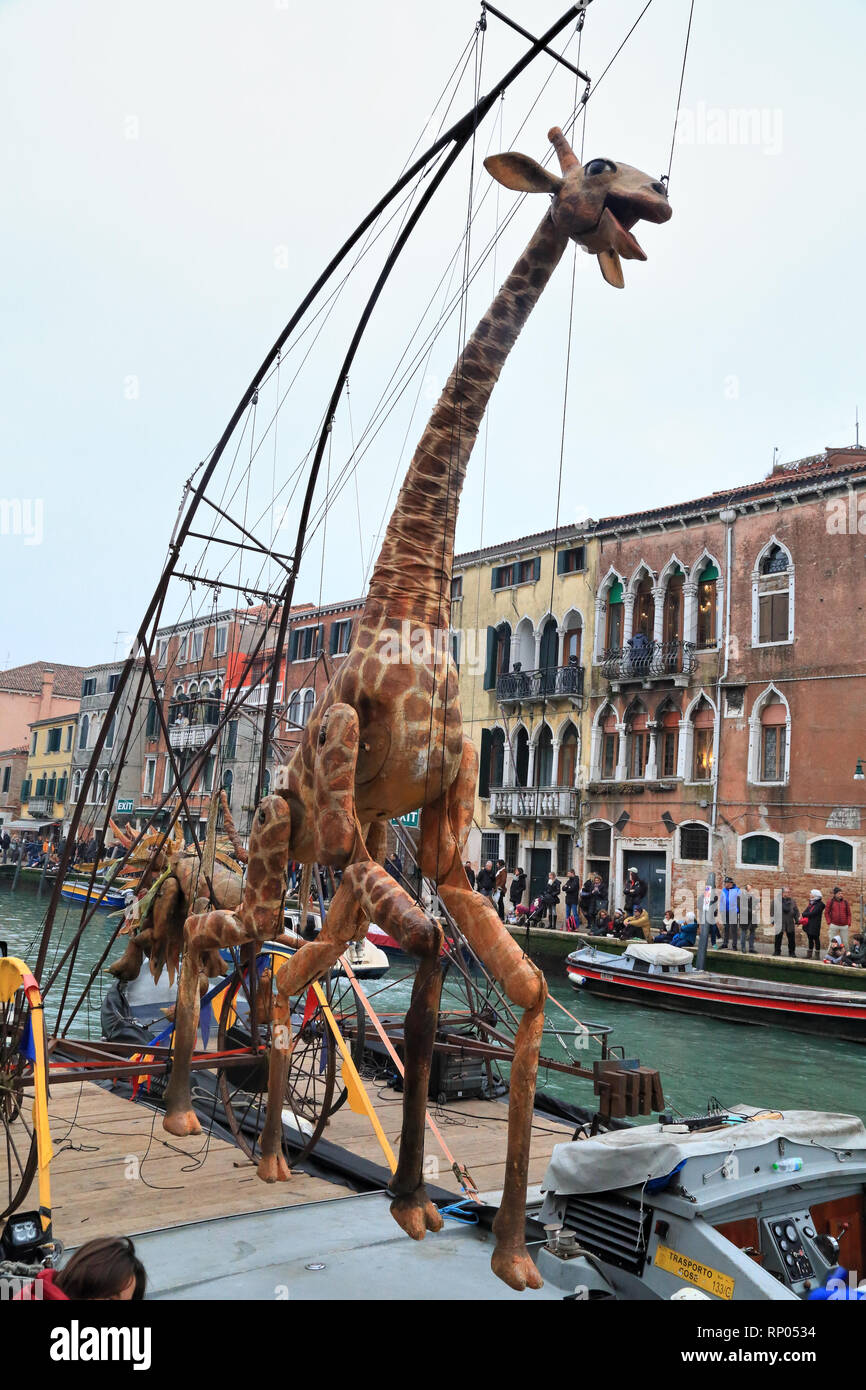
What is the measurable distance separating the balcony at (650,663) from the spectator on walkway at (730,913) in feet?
19.5

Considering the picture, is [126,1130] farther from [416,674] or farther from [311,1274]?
[416,674]

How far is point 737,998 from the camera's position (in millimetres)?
19172

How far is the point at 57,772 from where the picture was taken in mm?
56406

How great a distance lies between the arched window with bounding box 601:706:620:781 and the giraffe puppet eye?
987 inches

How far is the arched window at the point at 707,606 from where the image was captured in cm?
2725

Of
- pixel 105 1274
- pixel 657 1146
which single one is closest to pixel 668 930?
pixel 657 1146

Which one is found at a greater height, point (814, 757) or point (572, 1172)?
point (814, 757)

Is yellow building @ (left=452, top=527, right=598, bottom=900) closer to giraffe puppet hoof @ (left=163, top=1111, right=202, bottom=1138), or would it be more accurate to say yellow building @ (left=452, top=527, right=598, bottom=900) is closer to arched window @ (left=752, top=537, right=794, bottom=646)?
arched window @ (left=752, top=537, right=794, bottom=646)

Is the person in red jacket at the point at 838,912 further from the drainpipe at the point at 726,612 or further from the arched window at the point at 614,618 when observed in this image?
the arched window at the point at 614,618

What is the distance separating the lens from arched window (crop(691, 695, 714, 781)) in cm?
2682

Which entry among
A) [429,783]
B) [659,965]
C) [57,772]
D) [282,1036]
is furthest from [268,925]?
[57,772]

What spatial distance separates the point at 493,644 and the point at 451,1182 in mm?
26122

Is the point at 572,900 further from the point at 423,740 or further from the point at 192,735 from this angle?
the point at 423,740
